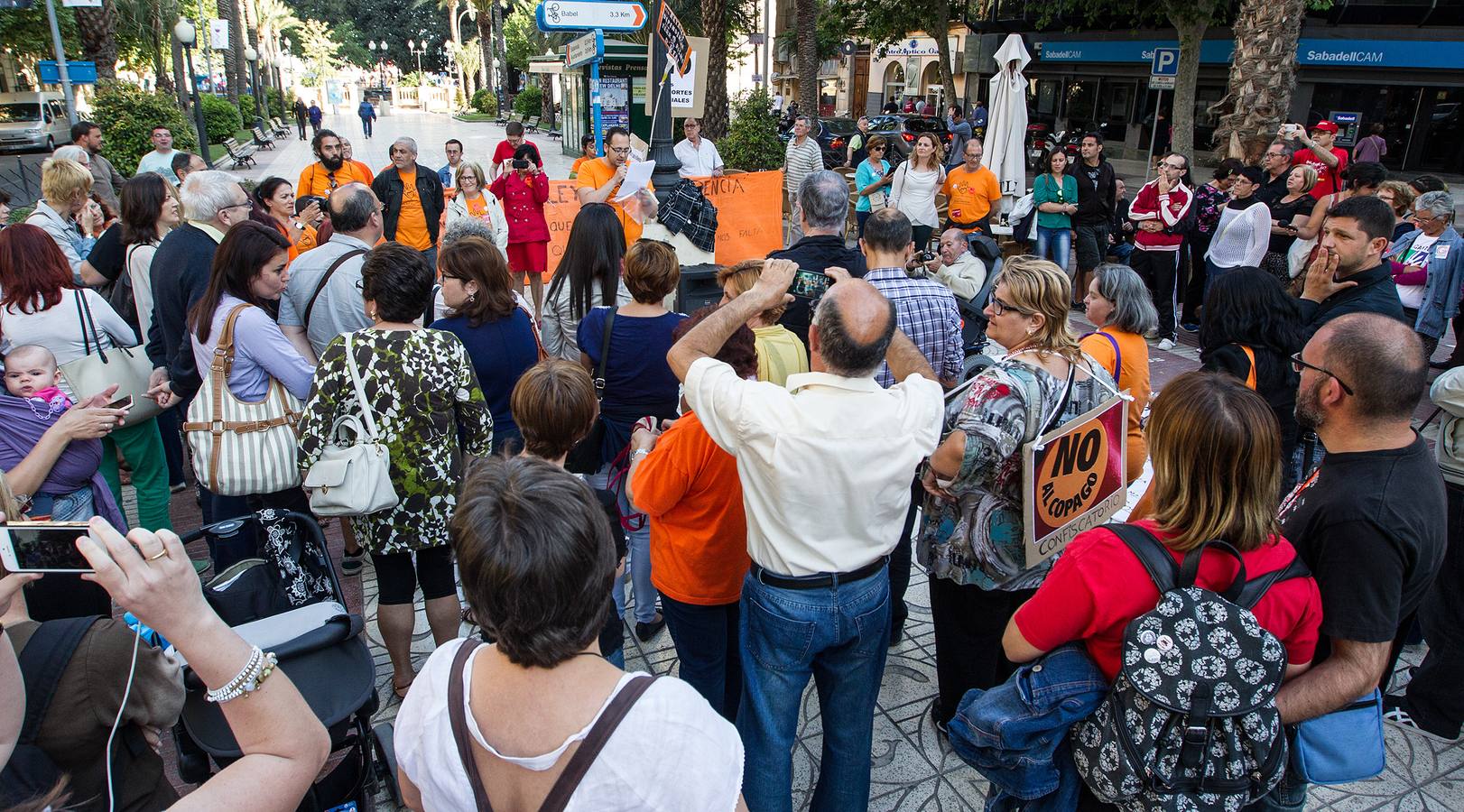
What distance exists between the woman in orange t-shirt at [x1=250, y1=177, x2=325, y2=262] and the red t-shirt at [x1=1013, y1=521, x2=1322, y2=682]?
5.11 m

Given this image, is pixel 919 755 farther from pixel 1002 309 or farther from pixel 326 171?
pixel 326 171

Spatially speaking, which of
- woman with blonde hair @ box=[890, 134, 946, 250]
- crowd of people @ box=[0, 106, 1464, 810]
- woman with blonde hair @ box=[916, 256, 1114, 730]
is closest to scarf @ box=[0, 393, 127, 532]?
crowd of people @ box=[0, 106, 1464, 810]

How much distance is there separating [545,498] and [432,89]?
7971 centimetres

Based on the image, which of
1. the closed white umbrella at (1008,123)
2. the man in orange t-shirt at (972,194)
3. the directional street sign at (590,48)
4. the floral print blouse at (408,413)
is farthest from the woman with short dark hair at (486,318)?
the directional street sign at (590,48)

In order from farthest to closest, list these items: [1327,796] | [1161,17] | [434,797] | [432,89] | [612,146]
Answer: [432,89], [1161,17], [612,146], [1327,796], [434,797]

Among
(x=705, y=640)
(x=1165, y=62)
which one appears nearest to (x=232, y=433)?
(x=705, y=640)

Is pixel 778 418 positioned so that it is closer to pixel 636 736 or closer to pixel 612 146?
pixel 636 736

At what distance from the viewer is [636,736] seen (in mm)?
1348

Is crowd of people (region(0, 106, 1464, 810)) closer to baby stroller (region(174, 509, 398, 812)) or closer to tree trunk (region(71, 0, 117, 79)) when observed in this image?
baby stroller (region(174, 509, 398, 812))

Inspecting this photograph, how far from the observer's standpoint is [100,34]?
20016 millimetres

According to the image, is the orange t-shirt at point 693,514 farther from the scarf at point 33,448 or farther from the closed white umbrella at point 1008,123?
the closed white umbrella at point 1008,123

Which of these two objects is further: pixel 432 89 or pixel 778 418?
pixel 432 89

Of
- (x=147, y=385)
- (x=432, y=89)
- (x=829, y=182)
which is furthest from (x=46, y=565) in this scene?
(x=432, y=89)

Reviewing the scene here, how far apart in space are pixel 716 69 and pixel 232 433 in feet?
56.8
